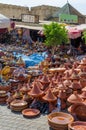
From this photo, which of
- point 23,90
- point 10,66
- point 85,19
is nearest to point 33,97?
point 23,90

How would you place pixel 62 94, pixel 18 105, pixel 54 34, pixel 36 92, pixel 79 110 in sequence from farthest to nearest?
pixel 54 34 < pixel 36 92 < pixel 18 105 < pixel 62 94 < pixel 79 110

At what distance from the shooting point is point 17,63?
38.8ft

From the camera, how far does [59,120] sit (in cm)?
686

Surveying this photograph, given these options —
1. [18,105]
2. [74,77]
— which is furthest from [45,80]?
[18,105]

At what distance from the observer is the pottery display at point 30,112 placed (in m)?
7.47

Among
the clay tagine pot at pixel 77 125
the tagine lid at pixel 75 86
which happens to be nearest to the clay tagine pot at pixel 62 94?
the tagine lid at pixel 75 86

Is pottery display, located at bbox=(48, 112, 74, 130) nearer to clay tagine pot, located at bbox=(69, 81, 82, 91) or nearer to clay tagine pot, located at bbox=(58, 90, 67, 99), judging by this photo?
clay tagine pot, located at bbox=(58, 90, 67, 99)

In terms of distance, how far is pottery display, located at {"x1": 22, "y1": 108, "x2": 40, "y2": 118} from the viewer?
24.5 ft

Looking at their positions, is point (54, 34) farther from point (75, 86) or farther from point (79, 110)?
point (79, 110)

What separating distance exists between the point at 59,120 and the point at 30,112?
115 centimetres

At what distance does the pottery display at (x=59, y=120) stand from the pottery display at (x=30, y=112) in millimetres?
667

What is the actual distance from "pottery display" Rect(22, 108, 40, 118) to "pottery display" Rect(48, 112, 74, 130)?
26.2 inches

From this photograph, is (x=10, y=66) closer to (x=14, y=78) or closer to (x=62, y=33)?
(x=14, y=78)

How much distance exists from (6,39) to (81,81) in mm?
12322
